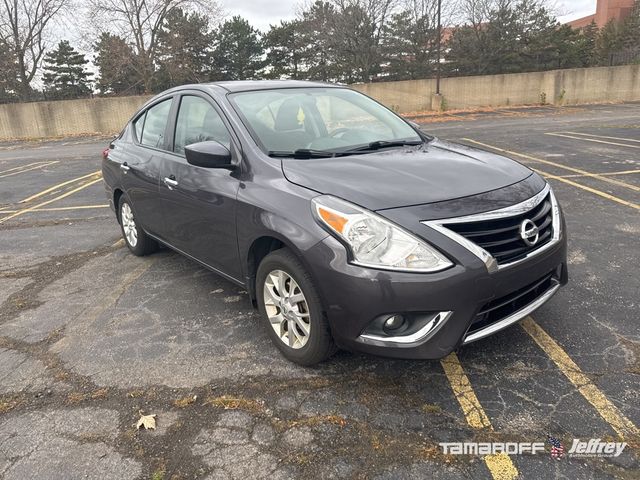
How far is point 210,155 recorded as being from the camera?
10.0 ft

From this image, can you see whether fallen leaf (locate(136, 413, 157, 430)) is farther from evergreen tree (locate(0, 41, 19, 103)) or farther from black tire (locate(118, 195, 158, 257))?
evergreen tree (locate(0, 41, 19, 103))

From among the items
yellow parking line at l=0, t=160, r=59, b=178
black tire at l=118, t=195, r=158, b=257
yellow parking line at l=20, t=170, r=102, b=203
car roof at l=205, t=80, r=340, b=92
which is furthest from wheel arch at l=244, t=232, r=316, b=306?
yellow parking line at l=0, t=160, r=59, b=178

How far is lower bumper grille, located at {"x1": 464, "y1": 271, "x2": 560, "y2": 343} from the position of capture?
98.0 inches

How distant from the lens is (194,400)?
8.86 ft

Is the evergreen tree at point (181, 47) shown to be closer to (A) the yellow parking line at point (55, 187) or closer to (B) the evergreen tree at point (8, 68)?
(B) the evergreen tree at point (8, 68)

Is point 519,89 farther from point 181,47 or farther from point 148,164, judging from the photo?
point 148,164

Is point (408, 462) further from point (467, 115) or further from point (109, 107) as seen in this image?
point (109, 107)

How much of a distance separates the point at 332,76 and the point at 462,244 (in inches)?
1546

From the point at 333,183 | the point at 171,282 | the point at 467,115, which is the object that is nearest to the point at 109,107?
the point at 467,115

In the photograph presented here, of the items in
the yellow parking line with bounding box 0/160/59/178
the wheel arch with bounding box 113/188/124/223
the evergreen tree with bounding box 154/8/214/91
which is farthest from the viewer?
the evergreen tree with bounding box 154/8/214/91

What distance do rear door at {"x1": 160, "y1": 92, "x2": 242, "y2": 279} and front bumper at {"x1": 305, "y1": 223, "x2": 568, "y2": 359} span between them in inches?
38.0

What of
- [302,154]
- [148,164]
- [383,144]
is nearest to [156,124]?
[148,164]

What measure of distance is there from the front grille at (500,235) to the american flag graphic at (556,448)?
858 millimetres

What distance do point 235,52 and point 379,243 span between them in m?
43.8
